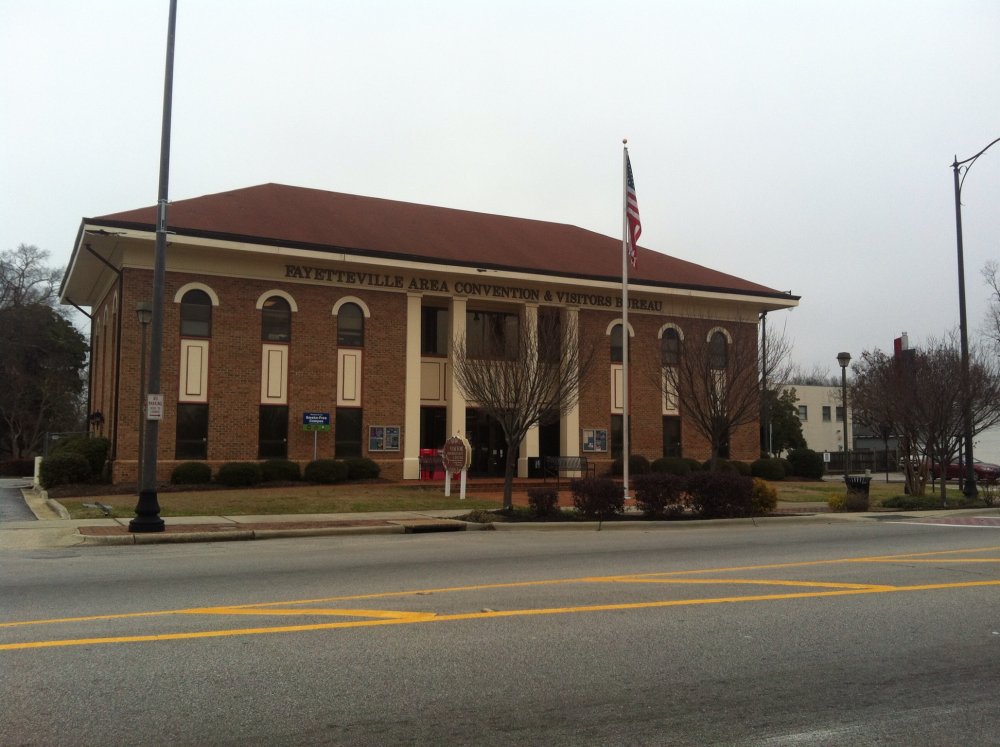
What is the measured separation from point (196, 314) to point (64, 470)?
19.9 feet

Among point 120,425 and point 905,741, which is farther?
point 120,425

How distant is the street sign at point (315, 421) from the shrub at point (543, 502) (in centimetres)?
1255

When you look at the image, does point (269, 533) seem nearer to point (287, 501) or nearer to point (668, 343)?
point (287, 501)

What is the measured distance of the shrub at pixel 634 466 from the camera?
3216 centimetres

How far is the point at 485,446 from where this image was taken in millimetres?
33000

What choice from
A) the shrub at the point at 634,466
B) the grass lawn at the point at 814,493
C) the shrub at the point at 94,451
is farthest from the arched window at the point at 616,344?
the shrub at the point at 94,451

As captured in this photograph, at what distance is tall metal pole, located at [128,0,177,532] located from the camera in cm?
1516

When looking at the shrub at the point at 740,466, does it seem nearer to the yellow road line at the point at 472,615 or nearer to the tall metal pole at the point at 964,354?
the tall metal pole at the point at 964,354

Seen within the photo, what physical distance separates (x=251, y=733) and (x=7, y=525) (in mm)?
14600

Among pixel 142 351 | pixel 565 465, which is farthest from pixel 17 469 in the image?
pixel 565 465

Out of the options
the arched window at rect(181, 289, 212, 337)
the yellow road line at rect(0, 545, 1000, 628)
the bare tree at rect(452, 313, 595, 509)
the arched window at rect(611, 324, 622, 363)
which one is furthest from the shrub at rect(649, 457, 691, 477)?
the yellow road line at rect(0, 545, 1000, 628)

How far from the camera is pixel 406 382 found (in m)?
30.5

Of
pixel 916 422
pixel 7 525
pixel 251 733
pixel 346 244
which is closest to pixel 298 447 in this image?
pixel 346 244

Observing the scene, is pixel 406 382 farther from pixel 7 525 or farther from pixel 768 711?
pixel 768 711
